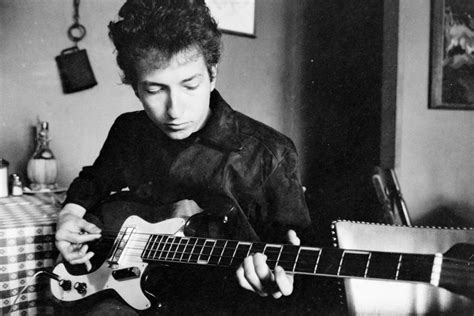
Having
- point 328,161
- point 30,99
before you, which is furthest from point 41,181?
point 328,161

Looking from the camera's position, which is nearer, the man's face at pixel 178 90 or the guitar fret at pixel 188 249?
the guitar fret at pixel 188 249

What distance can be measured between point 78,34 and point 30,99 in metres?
0.31

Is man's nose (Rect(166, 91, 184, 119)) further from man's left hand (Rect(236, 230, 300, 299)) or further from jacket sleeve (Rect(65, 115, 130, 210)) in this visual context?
man's left hand (Rect(236, 230, 300, 299))

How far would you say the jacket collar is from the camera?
3.89ft

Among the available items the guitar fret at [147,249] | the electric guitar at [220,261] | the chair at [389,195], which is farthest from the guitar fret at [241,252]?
the chair at [389,195]

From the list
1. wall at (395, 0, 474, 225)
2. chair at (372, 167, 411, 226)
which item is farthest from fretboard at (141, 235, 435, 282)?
wall at (395, 0, 474, 225)

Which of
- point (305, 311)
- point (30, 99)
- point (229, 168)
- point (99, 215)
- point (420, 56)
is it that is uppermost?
point (420, 56)

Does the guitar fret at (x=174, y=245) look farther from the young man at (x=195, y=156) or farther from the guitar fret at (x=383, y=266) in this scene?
the guitar fret at (x=383, y=266)

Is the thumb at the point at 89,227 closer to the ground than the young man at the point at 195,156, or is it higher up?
closer to the ground

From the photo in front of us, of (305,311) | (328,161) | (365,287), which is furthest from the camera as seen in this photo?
(328,161)

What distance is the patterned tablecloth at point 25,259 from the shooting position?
1175 mm

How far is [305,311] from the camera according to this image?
3.37 ft

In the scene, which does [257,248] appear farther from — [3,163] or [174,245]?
[3,163]

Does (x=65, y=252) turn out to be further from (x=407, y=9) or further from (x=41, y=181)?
(x=407, y=9)
